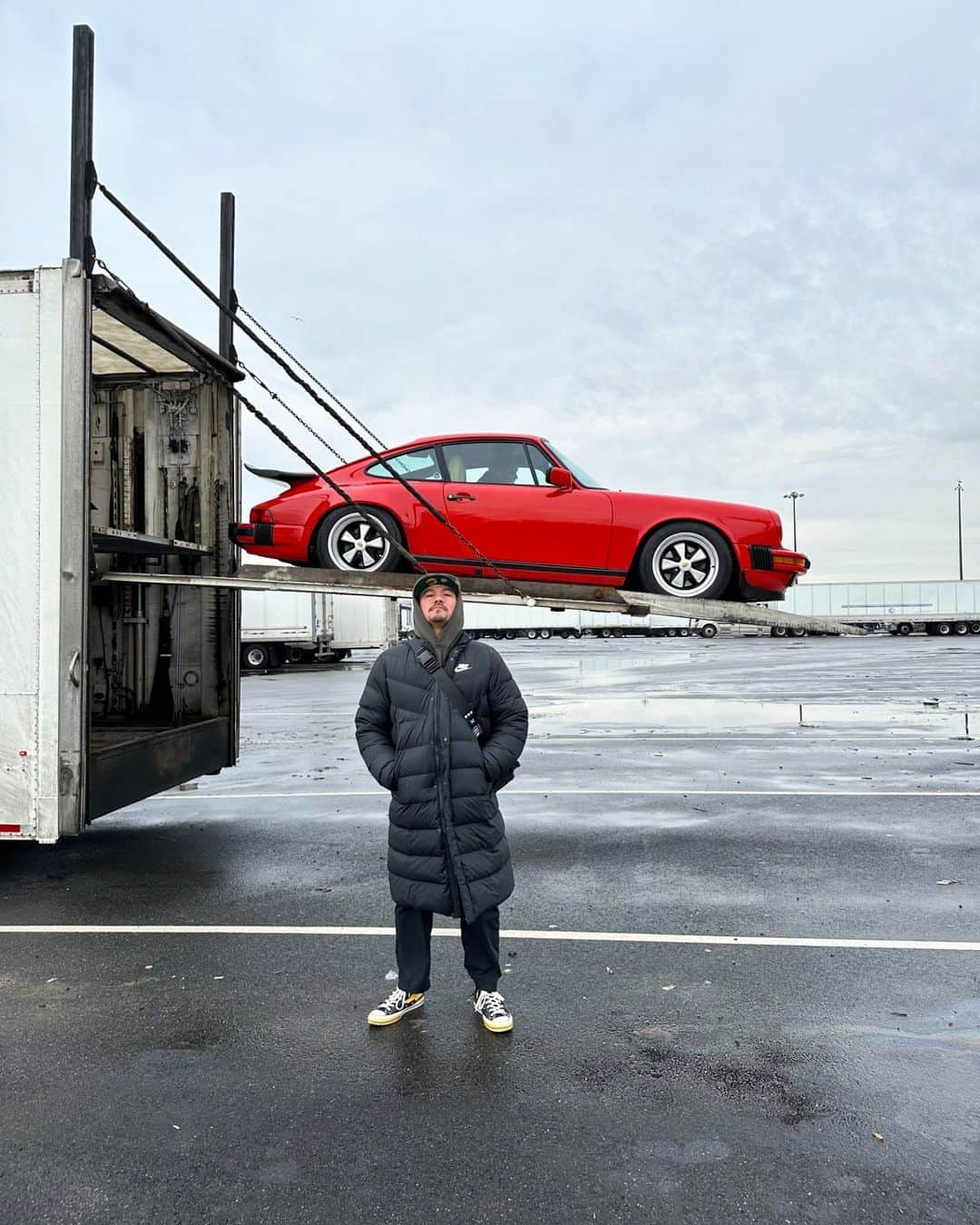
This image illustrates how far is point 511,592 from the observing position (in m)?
6.54

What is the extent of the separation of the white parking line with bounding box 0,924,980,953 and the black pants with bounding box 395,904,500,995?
1097 millimetres

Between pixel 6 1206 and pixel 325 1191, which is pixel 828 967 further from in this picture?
pixel 6 1206

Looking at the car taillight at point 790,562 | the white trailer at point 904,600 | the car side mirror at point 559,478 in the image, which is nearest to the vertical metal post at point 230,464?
the car side mirror at point 559,478

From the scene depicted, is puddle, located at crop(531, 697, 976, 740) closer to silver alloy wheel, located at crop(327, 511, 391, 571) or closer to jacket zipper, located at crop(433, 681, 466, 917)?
silver alloy wheel, located at crop(327, 511, 391, 571)

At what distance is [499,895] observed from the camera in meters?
4.03

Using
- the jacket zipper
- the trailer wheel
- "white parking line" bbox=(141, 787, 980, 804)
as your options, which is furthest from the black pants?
the trailer wheel

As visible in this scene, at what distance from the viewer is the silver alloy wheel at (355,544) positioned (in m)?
7.09

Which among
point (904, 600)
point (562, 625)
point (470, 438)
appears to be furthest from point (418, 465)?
point (562, 625)

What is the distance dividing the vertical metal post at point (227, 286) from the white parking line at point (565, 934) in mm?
4259

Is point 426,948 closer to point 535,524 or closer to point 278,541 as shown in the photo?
point 535,524

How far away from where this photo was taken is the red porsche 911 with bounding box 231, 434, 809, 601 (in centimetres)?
→ 693

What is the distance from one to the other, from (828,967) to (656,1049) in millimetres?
1266

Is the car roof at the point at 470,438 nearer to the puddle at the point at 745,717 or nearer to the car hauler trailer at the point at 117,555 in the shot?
the car hauler trailer at the point at 117,555

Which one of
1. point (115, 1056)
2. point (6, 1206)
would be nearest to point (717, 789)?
point (115, 1056)
